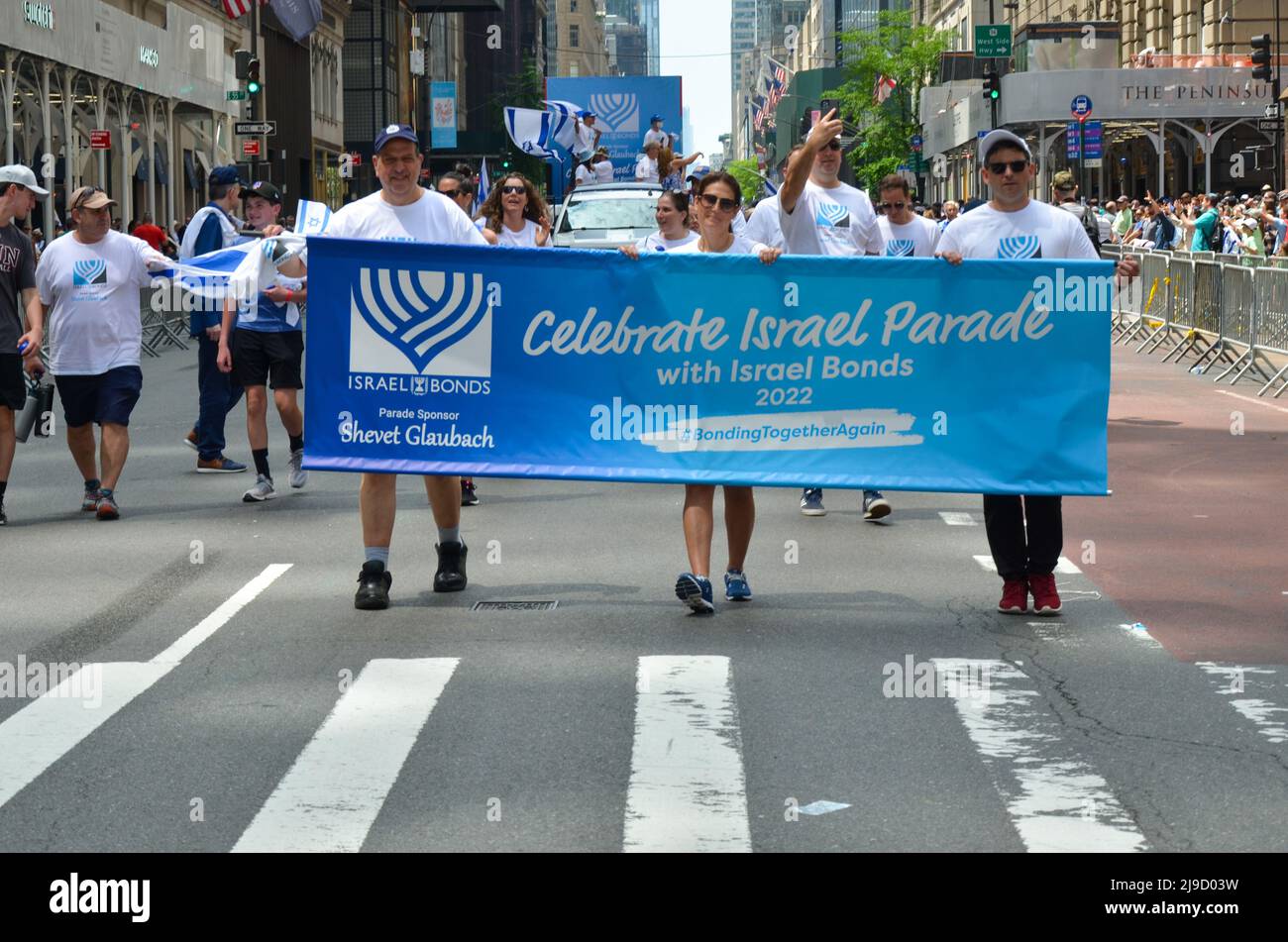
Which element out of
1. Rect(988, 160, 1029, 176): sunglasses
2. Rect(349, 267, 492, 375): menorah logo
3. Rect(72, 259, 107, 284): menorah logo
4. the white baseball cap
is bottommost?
Rect(349, 267, 492, 375): menorah logo

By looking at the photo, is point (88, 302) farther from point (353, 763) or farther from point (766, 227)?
point (353, 763)

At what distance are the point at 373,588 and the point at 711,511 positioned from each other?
1642 mm

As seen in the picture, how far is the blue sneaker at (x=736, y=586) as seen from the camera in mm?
9555

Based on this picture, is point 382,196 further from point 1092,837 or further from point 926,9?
point 926,9

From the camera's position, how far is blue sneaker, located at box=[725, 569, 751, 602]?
9555 mm

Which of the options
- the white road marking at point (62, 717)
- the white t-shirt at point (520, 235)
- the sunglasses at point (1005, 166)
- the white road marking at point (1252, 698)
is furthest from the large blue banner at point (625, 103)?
the white road marking at point (1252, 698)

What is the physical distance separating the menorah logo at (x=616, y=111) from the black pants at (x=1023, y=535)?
49.7m

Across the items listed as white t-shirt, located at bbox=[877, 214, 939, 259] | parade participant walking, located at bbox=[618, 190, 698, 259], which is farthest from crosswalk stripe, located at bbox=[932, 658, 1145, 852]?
white t-shirt, located at bbox=[877, 214, 939, 259]

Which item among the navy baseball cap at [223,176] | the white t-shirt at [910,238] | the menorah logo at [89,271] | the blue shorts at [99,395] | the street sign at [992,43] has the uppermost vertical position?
the street sign at [992,43]

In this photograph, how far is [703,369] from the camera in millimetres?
9344

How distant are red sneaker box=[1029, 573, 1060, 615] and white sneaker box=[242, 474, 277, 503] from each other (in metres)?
6.07

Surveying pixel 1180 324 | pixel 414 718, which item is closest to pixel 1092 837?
pixel 414 718

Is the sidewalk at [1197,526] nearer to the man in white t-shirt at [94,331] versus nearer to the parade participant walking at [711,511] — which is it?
the parade participant walking at [711,511]

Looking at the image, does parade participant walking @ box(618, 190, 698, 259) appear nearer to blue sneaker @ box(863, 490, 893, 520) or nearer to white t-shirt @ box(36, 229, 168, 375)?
blue sneaker @ box(863, 490, 893, 520)
